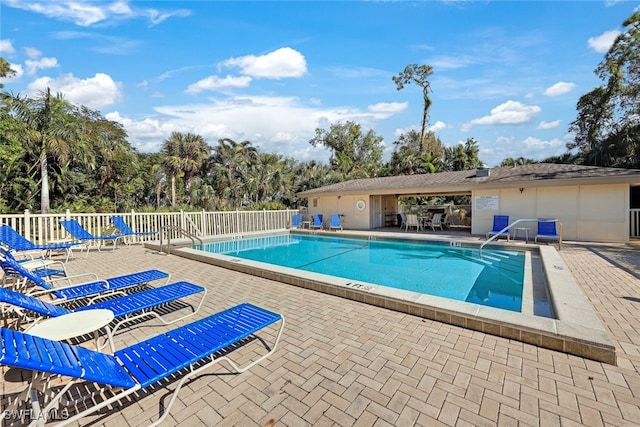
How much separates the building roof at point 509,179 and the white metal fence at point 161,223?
4.13 metres

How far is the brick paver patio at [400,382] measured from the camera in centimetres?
217

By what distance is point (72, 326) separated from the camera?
2.47 meters

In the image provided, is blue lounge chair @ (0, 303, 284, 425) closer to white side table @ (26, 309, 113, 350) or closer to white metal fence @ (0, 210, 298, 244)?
white side table @ (26, 309, 113, 350)

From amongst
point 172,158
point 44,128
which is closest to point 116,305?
point 44,128

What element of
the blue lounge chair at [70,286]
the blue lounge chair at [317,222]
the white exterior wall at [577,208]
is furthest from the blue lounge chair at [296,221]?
the blue lounge chair at [70,286]

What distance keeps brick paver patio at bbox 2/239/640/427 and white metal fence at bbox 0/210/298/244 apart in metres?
7.31

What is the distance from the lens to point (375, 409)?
7.37 feet

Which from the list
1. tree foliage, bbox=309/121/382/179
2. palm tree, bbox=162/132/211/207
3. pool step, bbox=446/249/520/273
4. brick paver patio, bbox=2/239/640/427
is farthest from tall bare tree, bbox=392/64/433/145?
brick paver patio, bbox=2/239/640/427

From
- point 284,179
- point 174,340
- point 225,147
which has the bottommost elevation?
point 174,340

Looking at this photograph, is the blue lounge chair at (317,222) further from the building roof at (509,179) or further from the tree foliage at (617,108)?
the tree foliage at (617,108)

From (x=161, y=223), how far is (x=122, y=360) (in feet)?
34.5

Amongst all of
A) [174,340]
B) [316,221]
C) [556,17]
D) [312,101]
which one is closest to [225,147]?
[312,101]

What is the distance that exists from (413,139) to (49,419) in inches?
1356

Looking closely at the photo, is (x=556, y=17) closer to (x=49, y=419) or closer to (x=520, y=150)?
(x=49, y=419)
